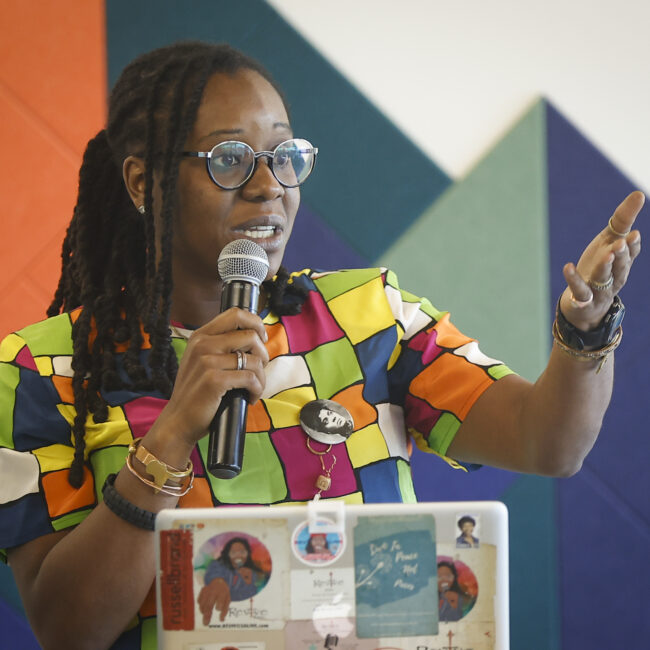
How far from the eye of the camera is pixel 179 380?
106cm

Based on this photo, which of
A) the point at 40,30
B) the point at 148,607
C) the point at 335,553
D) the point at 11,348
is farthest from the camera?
the point at 40,30

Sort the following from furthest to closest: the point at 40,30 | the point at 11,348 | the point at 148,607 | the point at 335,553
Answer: the point at 40,30 < the point at 11,348 < the point at 148,607 < the point at 335,553

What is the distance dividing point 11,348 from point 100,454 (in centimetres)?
23

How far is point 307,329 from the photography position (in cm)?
146

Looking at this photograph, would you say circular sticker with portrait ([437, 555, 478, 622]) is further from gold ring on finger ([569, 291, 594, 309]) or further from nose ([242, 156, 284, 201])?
nose ([242, 156, 284, 201])

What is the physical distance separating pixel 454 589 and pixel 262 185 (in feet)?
2.41

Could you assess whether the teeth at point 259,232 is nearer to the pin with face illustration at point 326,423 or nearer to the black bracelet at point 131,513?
the pin with face illustration at point 326,423

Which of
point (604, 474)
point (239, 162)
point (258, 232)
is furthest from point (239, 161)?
point (604, 474)

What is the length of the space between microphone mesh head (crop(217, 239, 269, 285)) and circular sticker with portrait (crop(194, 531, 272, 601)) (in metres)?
0.41

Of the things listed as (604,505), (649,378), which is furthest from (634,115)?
(604,505)

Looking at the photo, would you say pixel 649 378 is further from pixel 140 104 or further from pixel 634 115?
pixel 140 104

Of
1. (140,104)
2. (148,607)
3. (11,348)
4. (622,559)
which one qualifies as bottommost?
(148,607)

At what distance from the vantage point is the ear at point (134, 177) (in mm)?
1470

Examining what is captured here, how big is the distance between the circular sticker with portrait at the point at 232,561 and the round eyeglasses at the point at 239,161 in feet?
2.24
